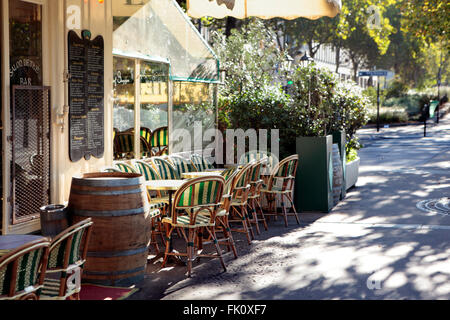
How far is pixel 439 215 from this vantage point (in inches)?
401

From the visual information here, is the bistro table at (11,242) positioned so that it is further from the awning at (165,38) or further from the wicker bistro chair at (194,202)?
the awning at (165,38)

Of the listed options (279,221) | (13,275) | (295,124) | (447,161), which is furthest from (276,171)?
(447,161)

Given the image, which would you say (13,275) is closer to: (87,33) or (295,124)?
(87,33)

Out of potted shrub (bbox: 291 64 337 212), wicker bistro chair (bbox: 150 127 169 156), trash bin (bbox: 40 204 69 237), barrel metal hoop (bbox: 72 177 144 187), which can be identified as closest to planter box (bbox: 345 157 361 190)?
potted shrub (bbox: 291 64 337 212)

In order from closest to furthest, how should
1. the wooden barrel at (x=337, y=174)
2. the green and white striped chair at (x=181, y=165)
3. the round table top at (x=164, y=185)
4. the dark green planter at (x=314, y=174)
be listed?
the round table top at (x=164, y=185), the green and white striped chair at (x=181, y=165), the dark green planter at (x=314, y=174), the wooden barrel at (x=337, y=174)

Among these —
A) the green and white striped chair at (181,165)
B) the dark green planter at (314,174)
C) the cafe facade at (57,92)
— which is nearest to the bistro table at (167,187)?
the cafe facade at (57,92)

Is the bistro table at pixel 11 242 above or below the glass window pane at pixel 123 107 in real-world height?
below

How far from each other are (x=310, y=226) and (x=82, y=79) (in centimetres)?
383

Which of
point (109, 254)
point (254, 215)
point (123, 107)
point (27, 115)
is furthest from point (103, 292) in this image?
point (123, 107)

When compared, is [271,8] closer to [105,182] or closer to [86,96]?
[86,96]

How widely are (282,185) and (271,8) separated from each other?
257 centimetres

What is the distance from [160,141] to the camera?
36.4 feet

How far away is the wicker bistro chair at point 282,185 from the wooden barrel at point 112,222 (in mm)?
3658

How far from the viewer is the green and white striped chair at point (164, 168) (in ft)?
28.7
